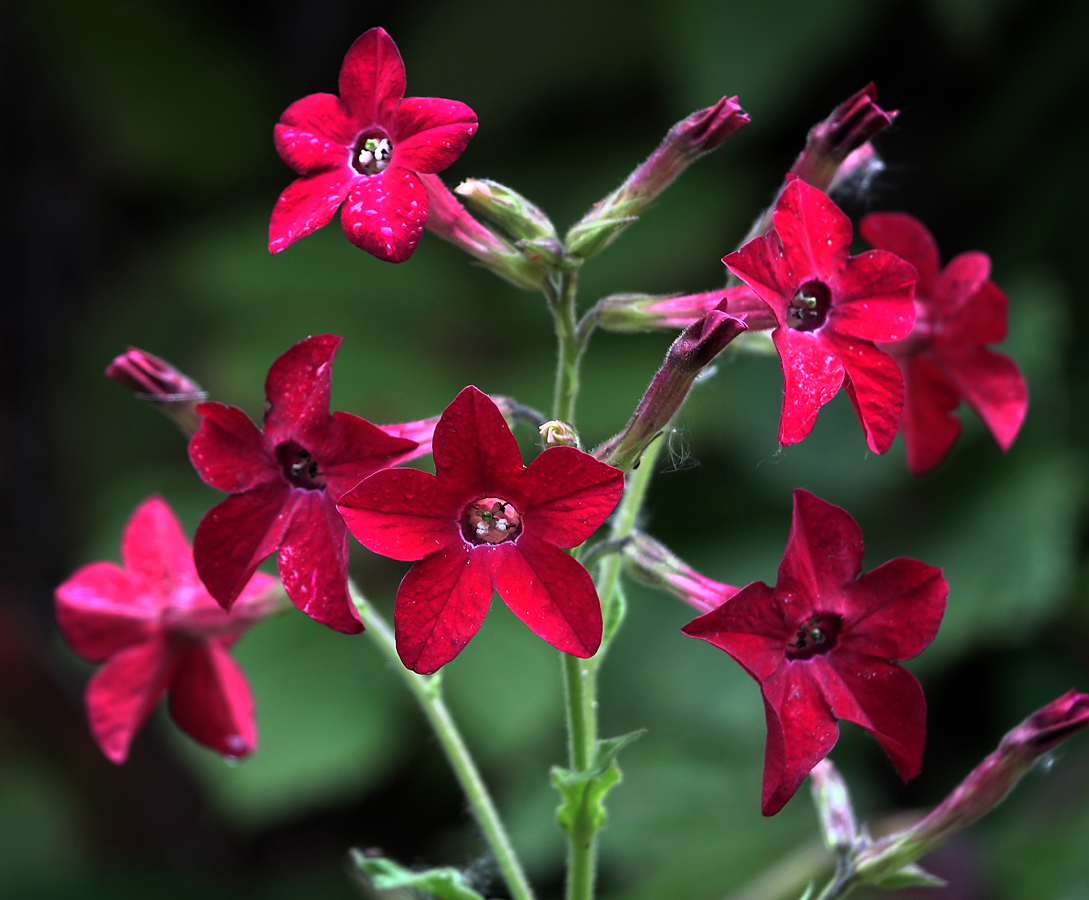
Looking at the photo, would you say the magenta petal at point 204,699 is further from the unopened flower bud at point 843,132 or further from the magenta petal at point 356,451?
the unopened flower bud at point 843,132

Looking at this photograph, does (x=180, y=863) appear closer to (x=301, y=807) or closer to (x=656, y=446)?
(x=301, y=807)

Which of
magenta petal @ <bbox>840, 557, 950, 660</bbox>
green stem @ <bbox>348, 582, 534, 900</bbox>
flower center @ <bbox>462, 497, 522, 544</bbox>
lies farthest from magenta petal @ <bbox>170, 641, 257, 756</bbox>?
magenta petal @ <bbox>840, 557, 950, 660</bbox>

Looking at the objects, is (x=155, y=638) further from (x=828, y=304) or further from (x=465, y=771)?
(x=828, y=304)

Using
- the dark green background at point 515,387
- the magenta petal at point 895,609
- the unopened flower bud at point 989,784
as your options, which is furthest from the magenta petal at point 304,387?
the dark green background at point 515,387

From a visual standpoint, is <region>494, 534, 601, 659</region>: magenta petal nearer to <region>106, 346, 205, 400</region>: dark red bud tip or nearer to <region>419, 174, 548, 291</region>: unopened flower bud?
<region>419, 174, 548, 291</region>: unopened flower bud

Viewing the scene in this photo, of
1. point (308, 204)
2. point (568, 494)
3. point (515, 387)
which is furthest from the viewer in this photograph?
point (515, 387)

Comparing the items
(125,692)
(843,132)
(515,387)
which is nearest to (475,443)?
(843,132)

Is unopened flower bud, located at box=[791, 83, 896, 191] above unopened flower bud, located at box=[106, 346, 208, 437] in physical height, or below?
above
